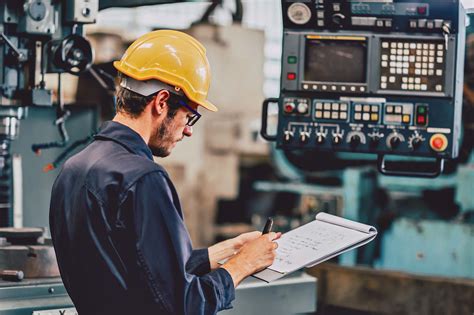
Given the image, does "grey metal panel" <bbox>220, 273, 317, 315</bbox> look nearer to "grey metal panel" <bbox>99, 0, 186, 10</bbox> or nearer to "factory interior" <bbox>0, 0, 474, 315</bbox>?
"factory interior" <bbox>0, 0, 474, 315</bbox>

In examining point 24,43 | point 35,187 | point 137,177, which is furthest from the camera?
point 35,187

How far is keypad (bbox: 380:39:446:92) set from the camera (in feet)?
7.91

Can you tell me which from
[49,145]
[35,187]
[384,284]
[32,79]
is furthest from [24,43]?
[384,284]

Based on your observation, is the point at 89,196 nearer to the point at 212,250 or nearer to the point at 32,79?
the point at 212,250

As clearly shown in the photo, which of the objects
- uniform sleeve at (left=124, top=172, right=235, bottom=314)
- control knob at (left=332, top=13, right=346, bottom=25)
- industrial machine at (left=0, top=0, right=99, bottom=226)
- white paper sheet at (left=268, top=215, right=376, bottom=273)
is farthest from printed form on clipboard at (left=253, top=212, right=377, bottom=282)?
industrial machine at (left=0, top=0, right=99, bottom=226)

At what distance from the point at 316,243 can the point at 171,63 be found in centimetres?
56

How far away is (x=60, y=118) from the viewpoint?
8.81 ft

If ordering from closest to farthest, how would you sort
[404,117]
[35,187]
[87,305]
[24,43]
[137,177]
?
[137,177], [87,305], [404,117], [24,43], [35,187]

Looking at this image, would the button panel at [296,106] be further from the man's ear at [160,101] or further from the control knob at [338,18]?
the man's ear at [160,101]

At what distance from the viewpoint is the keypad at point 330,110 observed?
248 centimetres

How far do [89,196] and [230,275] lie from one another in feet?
1.17

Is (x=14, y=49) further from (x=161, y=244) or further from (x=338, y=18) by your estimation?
(x=161, y=244)

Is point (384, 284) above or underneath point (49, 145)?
underneath

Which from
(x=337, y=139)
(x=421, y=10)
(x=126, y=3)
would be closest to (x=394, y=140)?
(x=337, y=139)
